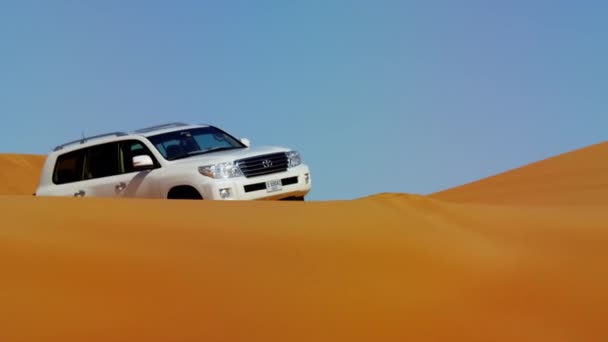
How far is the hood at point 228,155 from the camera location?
1169 cm

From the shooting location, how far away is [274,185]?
12.0 m

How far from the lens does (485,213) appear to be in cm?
948

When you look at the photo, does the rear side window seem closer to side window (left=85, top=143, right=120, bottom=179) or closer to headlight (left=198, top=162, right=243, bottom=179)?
side window (left=85, top=143, right=120, bottom=179)

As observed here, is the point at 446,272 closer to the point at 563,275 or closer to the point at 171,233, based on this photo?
the point at 563,275

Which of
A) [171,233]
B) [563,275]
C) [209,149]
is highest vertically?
[209,149]

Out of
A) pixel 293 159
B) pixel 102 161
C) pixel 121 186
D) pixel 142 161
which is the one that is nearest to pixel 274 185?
pixel 293 159

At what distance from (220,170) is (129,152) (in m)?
1.75

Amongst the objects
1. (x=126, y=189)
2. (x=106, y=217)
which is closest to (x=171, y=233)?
(x=106, y=217)

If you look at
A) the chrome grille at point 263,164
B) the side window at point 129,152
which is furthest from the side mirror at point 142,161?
the chrome grille at point 263,164

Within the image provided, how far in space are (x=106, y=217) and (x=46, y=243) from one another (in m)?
1.15

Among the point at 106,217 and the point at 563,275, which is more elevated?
the point at 106,217

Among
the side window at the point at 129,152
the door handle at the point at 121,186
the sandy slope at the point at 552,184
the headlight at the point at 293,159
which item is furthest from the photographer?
the sandy slope at the point at 552,184

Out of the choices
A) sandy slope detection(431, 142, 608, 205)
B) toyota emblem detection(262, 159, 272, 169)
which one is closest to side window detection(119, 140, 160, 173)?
toyota emblem detection(262, 159, 272, 169)

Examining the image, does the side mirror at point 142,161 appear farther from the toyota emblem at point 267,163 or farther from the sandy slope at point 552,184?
the sandy slope at point 552,184
